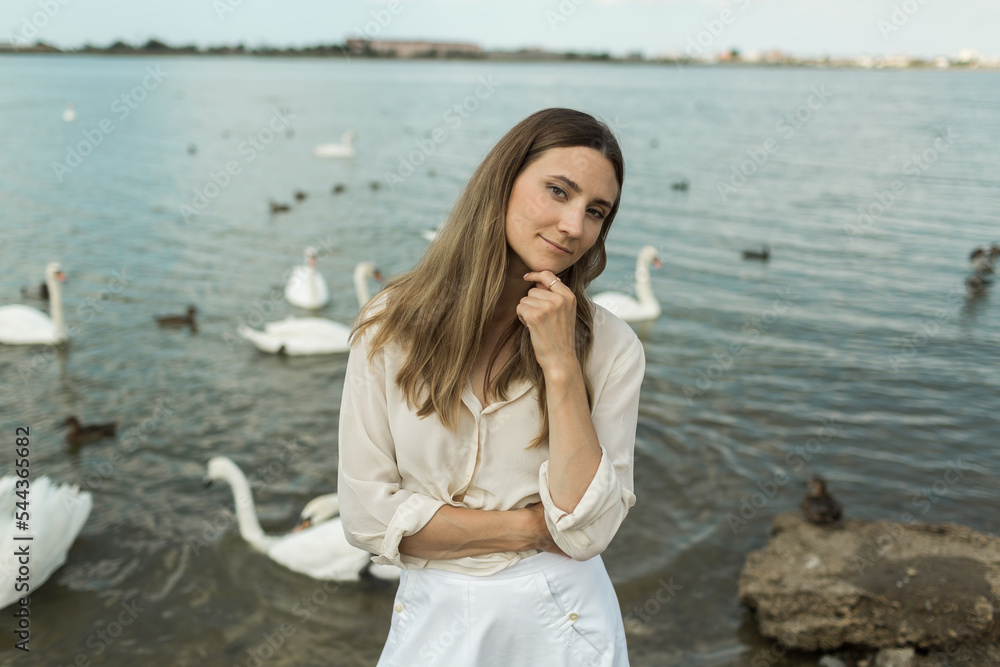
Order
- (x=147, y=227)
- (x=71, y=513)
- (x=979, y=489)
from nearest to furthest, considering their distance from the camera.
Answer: (x=71, y=513), (x=979, y=489), (x=147, y=227)

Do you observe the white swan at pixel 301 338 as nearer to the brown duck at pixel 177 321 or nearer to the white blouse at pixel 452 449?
the brown duck at pixel 177 321

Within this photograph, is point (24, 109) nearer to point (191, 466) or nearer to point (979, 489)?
point (191, 466)

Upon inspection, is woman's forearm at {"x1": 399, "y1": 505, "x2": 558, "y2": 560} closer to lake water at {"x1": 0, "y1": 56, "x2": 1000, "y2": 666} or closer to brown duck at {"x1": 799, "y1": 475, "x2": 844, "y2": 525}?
lake water at {"x1": 0, "y1": 56, "x2": 1000, "y2": 666}

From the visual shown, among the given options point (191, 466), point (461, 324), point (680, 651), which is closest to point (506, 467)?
point (461, 324)

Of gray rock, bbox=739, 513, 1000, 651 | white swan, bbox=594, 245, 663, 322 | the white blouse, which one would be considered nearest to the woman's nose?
the white blouse

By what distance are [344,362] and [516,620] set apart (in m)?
7.59

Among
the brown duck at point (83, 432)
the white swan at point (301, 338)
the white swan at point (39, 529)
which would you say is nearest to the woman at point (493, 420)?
the white swan at point (39, 529)

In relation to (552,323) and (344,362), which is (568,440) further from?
(344,362)

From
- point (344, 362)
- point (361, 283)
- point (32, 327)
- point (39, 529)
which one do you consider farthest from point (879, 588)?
point (32, 327)

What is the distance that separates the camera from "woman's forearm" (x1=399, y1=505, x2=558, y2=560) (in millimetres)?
2020

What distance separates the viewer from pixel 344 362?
9.35m

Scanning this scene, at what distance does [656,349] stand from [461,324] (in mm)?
8110

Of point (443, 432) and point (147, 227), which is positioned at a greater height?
point (443, 432)

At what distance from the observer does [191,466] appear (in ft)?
22.2
